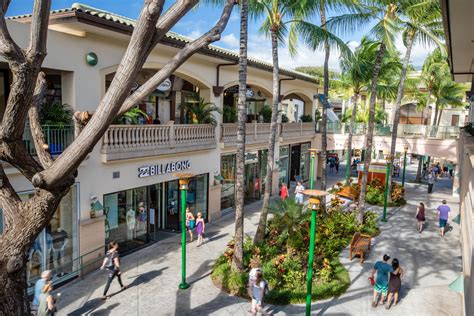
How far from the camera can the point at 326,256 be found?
45.2ft

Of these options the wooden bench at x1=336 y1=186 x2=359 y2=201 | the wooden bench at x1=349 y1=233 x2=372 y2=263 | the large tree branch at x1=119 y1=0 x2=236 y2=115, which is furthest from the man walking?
the large tree branch at x1=119 y1=0 x2=236 y2=115

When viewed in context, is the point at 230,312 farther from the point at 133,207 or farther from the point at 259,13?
the point at 259,13

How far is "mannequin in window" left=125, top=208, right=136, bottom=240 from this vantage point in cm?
1526

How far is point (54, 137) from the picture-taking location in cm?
1170

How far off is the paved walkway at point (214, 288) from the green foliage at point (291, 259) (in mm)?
350

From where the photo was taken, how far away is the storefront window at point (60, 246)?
11.9 m

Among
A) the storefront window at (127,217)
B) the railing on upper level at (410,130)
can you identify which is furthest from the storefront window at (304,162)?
the storefront window at (127,217)

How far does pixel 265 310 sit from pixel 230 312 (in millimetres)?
986

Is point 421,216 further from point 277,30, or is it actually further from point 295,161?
point 295,161

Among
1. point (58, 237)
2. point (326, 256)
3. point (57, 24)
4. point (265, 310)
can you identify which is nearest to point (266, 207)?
point (326, 256)

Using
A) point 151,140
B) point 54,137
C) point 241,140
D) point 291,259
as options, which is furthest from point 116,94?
point 151,140

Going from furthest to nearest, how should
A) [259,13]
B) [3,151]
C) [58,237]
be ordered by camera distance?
[259,13] < [58,237] < [3,151]

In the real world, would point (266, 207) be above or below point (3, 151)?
below

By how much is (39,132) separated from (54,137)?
19.4 ft
